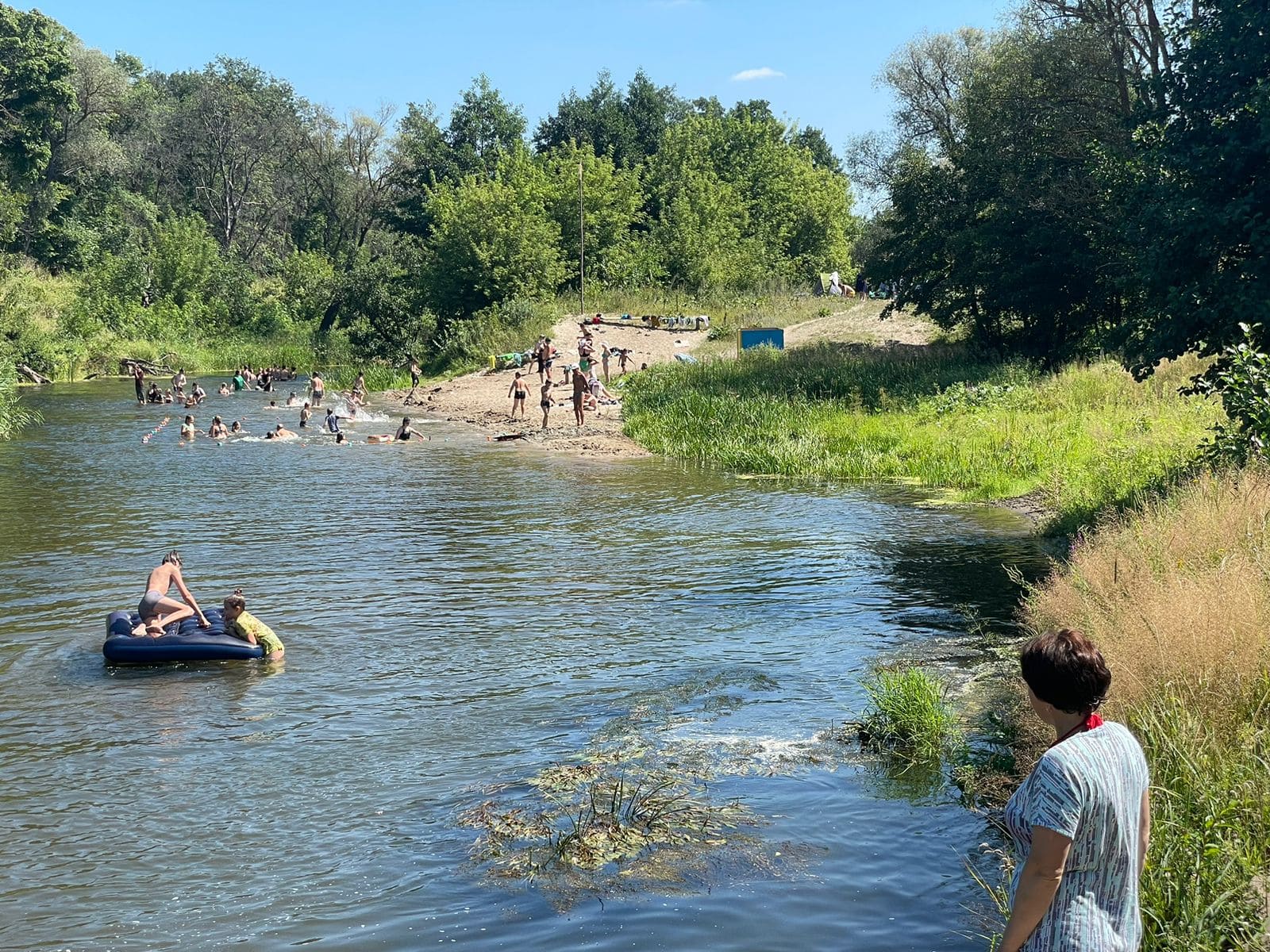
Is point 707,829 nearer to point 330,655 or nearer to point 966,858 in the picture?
point 966,858

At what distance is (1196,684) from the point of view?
7.77 m

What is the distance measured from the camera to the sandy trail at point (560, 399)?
34469 millimetres

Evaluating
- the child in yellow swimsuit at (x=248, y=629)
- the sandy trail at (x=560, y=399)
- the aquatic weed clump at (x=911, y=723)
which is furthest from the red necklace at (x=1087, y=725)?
the sandy trail at (x=560, y=399)

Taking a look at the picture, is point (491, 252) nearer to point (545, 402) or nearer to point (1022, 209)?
point (545, 402)

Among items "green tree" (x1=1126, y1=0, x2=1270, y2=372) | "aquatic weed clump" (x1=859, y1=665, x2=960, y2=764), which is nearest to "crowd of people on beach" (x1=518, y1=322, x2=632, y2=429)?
"green tree" (x1=1126, y1=0, x2=1270, y2=372)

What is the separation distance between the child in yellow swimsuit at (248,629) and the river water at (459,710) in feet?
1.02

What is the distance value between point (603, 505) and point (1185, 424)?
10.8 metres

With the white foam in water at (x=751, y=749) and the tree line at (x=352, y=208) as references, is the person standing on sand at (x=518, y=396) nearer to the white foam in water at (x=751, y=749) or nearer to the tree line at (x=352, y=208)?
the tree line at (x=352, y=208)

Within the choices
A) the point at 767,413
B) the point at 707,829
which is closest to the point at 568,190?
the point at 767,413

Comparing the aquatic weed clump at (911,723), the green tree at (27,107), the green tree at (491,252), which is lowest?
the aquatic weed clump at (911,723)

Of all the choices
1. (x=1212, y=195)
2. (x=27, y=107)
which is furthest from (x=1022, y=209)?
(x=27, y=107)

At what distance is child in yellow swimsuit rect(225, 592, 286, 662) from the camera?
13.3 m

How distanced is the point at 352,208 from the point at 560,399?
5443 cm

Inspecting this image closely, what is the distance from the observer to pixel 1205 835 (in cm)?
620
